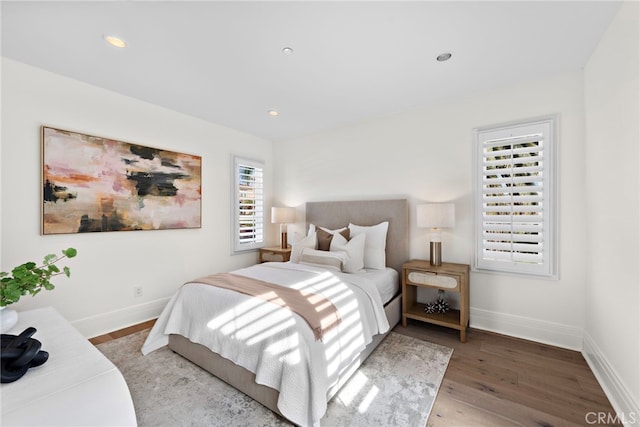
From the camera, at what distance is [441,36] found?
1.92 meters

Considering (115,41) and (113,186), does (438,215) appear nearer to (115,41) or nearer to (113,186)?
(115,41)

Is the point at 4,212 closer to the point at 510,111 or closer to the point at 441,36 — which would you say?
the point at 441,36

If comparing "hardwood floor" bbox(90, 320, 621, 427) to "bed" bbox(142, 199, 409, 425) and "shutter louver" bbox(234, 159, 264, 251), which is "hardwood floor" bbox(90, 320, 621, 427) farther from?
"shutter louver" bbox(234, 159, 264, 251)

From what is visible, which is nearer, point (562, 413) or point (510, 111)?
point (562, 413)

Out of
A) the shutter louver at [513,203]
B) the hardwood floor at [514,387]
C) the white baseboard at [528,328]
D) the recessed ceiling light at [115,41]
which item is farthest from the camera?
the shutter louver at [513,203]

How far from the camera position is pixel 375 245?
125 inches

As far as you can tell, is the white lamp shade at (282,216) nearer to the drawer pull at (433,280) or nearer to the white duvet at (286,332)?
the white duvet at (286,332)

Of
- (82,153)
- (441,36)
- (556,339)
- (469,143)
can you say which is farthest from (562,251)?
(82,153)

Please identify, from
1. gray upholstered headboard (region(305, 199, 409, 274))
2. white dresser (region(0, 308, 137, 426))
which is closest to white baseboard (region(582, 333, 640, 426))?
gray upholstered headboard (region(305, 199, 409, 274))

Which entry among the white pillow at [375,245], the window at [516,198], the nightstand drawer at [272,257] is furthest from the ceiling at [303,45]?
the nightstand drawer at [272,257]

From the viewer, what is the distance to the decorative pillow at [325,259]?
114 inches

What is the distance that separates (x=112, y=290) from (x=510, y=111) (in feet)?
14.9

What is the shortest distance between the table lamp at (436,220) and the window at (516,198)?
367 millimetres

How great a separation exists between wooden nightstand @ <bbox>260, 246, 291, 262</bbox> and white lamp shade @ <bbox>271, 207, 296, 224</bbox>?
0.44 meters
